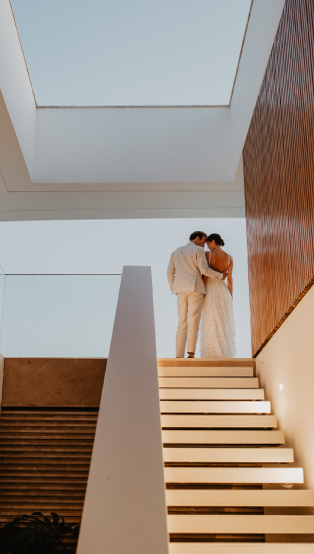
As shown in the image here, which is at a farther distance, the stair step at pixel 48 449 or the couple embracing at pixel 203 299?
the couple embracing at pixel 203 299

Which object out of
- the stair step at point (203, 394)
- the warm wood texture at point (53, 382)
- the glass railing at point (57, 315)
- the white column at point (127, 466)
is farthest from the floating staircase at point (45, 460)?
the white column at point (127, 466)

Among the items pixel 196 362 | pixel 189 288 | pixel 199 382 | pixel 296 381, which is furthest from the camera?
pixel 189 288

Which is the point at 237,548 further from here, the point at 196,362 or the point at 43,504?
the point at 43,504

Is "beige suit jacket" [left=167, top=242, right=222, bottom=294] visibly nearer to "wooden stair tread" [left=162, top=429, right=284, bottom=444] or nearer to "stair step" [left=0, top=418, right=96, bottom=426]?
"stair step" [left=0, top=418, right=96, bottom=426]

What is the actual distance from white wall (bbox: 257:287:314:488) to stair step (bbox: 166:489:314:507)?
24cm

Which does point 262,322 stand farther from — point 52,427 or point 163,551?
point 163,551

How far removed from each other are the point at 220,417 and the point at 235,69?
5.48 m

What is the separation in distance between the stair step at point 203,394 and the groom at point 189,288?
1.83 m

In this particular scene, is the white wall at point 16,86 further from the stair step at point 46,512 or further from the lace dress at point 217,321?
the stair step at point 46,512

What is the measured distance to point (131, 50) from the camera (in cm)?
816

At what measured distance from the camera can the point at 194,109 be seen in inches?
346

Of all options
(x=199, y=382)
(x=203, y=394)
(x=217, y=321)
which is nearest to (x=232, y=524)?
(x=203, y=394)

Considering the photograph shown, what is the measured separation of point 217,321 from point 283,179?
2.30m

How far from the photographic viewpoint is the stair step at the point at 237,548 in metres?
3.09
